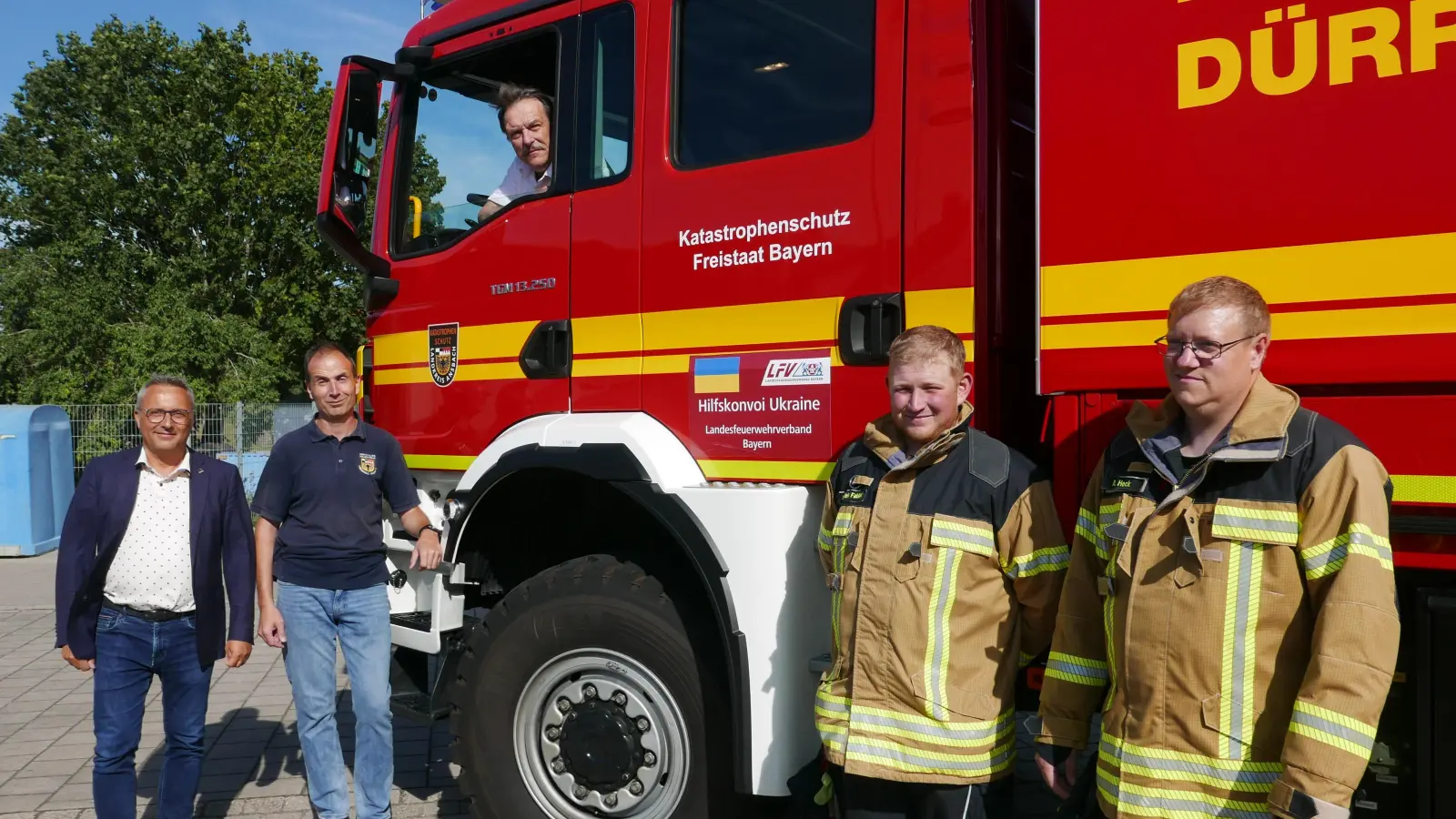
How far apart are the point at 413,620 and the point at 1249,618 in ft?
9.39

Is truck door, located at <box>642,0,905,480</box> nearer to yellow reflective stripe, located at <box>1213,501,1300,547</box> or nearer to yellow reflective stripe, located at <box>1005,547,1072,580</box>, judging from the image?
yellow reflective stripe, located at <box>1005,547,1072,580</box>

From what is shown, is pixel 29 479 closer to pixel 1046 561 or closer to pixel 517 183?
pixel 517 183

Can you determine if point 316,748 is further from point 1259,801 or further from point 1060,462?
point 1259,801

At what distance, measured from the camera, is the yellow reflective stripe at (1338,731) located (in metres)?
1.65

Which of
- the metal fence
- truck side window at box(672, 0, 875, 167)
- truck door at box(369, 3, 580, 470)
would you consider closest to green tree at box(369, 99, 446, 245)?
truck door at box(369, 3, 580, 470)

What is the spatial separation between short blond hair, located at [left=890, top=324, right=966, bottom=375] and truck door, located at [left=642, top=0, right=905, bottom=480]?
0.93 ft

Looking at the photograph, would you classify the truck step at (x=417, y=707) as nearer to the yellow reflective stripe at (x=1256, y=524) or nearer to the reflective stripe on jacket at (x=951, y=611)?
the reflective stripe on jacket at (x=951, y=611)

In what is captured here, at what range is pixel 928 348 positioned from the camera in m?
2.33

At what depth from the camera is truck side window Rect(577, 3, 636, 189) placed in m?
3.28

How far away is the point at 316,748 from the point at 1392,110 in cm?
338

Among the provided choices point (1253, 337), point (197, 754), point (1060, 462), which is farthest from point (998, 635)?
point (197, 754)

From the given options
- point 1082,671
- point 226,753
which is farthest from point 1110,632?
point 226,753

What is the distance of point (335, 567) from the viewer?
3480 mm

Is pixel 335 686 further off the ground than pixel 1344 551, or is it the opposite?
pixel 1344 551
